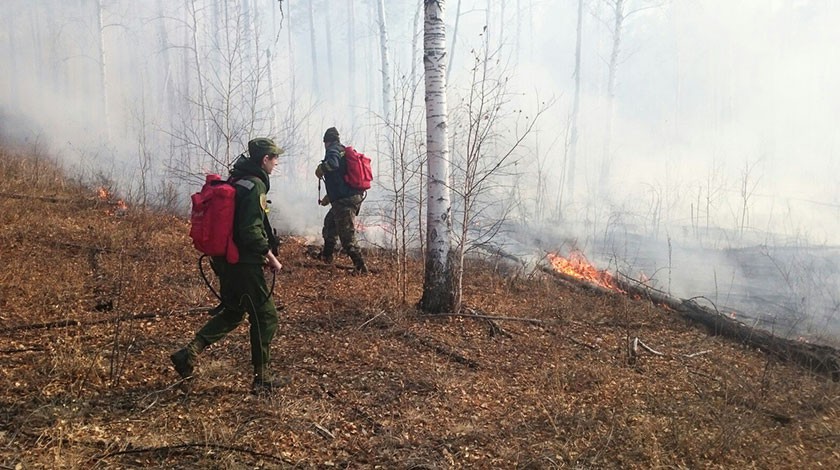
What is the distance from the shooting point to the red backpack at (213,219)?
3.33 metres

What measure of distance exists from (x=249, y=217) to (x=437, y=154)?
107 inches

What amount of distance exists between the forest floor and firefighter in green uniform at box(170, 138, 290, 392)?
0.31m

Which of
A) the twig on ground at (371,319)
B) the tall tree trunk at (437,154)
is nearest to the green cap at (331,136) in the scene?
the tall tree trunk at (437,154)

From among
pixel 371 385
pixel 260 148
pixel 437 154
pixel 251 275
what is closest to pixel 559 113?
pixel 437 154

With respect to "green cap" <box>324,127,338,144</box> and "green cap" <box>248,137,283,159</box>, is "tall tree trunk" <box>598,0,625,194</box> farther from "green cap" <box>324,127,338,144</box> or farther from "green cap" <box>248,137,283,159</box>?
"green cap" <box>248,137,283,159</box>

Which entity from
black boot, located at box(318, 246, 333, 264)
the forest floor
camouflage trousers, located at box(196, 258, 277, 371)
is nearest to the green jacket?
camouflage trousers, located at box(196, 258, 277, 371)

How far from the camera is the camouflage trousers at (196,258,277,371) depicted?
3518mm

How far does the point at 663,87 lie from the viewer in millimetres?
40594

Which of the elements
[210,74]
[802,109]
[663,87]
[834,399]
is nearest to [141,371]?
[834,399]

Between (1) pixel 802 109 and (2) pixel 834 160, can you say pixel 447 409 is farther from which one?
(1) pixel 802 109

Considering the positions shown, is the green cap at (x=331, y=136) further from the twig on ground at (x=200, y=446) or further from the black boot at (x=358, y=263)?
the twig on ground at (x=200, y=446)

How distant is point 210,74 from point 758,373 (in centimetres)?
3269

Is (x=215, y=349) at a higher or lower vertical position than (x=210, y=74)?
lower

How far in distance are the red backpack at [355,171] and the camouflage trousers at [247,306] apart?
3.84m
